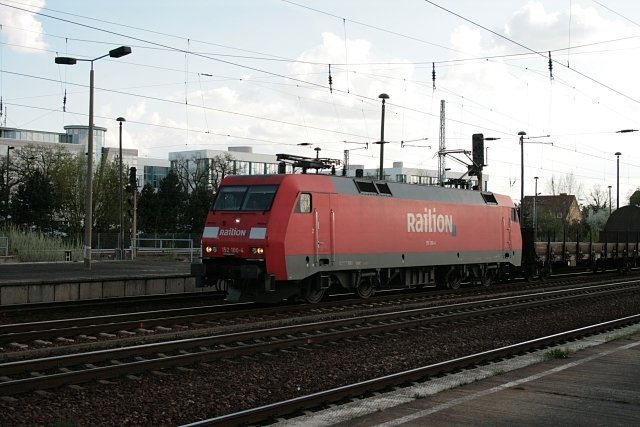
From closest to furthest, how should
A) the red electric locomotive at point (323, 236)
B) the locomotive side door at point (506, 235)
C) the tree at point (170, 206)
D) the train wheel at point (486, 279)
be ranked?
the red electric locomotive at point (323, 236)
the train wheel at point (486, 279)
the locomotive side door at point (506, 235)
the tree at point (170, 206)

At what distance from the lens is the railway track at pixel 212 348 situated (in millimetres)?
9336

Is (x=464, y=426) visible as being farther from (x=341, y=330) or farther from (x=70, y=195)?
(x=70, y=195)

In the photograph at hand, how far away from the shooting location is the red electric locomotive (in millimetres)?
17656

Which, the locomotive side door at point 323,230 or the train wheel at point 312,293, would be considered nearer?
the locomotive side door at point 323,230

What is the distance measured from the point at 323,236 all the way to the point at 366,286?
→ 3129 millimetres

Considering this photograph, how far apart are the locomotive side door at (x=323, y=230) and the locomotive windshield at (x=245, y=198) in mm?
1222

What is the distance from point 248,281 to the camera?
17844 mm

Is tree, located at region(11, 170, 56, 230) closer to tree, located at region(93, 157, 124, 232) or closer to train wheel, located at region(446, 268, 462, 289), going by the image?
tree, located at region(93, 157, 124, 232)

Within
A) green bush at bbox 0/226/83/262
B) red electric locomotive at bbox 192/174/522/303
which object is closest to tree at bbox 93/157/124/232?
green bush at bbox 0/226/83/262

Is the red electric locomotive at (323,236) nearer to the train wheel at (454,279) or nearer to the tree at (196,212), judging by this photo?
the train wheel at (454,279)

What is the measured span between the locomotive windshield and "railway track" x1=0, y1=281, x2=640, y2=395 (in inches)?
162

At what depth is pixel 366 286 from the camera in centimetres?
2108

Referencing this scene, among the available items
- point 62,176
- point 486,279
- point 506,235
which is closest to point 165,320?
point 486,279

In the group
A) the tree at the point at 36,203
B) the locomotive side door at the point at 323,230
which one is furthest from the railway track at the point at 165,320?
A: the tree at the point at 36,203
